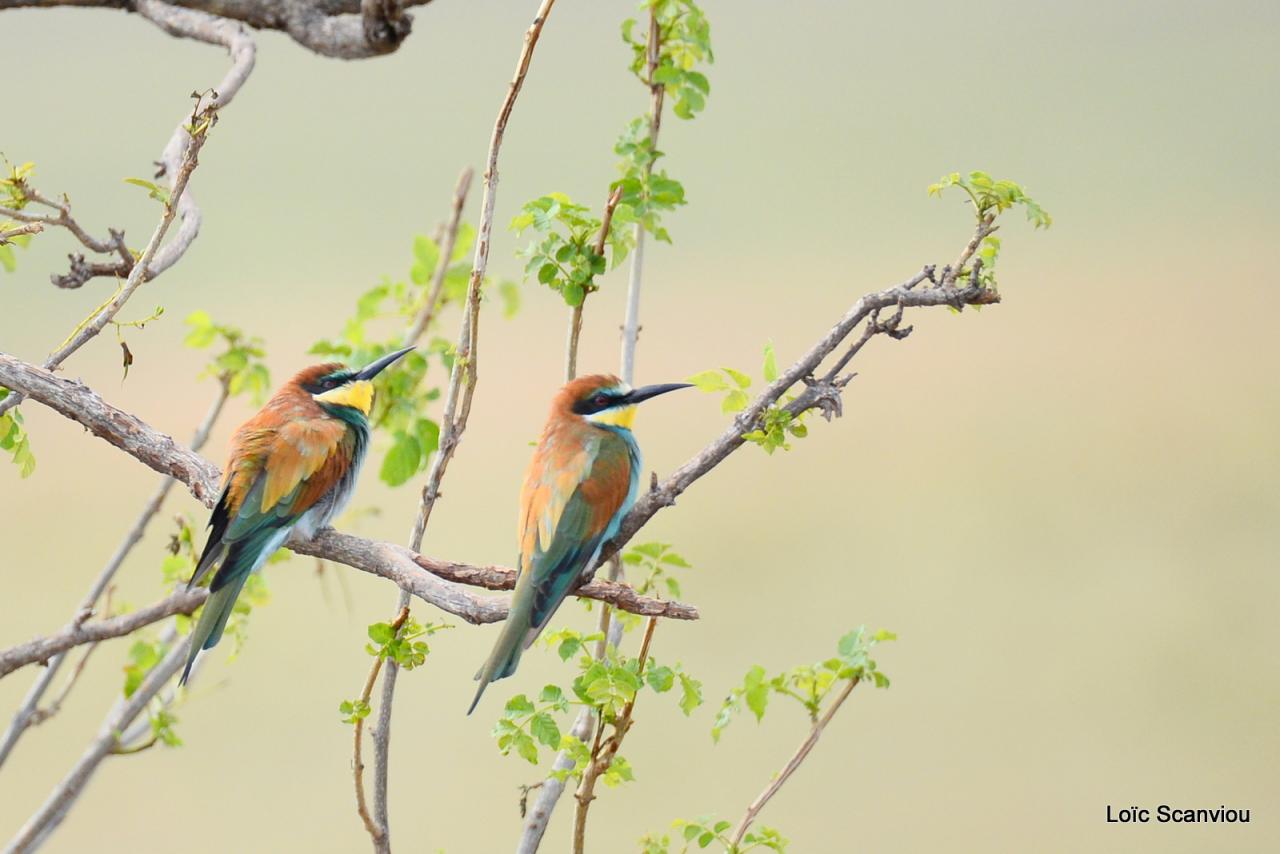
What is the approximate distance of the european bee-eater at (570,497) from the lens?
4.73 ft

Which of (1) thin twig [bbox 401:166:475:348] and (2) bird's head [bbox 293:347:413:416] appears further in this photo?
(1) thin twig [bbox 401:166:475:348]

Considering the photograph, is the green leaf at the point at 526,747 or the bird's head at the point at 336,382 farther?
the bird's head at the point at 336,382

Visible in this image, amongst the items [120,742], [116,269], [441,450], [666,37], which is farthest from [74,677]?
[666,37]

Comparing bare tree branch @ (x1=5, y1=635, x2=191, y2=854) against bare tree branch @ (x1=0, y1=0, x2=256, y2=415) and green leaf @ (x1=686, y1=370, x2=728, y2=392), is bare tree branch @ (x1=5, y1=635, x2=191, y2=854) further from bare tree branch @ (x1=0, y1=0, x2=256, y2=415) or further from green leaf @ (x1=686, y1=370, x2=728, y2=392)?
green leaf @ (x1=686, y1=370, x2=728, y2=392)

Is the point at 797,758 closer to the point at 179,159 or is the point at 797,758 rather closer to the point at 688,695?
the point at 688,695

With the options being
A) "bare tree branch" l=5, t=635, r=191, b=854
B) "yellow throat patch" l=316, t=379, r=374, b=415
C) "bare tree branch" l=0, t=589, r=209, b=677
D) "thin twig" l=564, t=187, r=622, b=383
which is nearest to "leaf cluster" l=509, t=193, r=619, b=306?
"thin twig" l=564, t=187, r=622, b=383

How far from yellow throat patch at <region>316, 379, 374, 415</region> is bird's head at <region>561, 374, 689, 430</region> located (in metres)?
0.32

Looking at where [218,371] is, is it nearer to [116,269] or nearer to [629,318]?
[116,269]

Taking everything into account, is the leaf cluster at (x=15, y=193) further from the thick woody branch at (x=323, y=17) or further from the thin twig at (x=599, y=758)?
the thin twig at (x=599, y=758)

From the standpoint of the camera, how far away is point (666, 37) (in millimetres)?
1661

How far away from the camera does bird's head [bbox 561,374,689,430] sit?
5.47 feet

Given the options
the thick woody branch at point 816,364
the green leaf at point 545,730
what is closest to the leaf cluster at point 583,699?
the green leaf at point 545,730

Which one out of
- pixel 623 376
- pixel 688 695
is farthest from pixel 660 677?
pixel 623 376

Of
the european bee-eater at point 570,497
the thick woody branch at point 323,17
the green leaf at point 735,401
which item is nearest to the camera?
the green leaf at point 735,401
